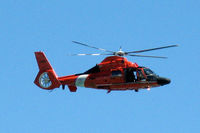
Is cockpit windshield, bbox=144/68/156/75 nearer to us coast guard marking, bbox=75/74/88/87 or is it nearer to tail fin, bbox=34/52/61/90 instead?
us coast guard marking, bbox=75/74/88/87

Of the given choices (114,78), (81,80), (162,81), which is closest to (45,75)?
(81,80)

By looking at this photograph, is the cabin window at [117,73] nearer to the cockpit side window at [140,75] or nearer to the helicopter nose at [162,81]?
the cockpit side window at [140,75]

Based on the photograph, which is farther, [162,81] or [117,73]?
[117,73]

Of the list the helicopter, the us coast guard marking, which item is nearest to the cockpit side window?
the helicopter

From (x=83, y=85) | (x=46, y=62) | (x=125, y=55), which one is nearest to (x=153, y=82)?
(x=125, y=55)

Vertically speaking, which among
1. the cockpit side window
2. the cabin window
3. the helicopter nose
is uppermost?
the cabin window

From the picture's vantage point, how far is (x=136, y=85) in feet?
165

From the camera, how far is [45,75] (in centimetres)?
5519

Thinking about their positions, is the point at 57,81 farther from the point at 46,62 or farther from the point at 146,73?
the point at 146,73

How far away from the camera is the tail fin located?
2128 inches

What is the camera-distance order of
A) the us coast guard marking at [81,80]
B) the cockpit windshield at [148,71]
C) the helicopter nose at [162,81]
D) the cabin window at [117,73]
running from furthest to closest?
the us coast guard marking at [81,80], the cabin window at [117,73], the cockpit windshield at [148,71], the helicopter nose at [162,81]

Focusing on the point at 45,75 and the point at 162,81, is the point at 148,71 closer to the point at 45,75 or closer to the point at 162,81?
the point at 162,81

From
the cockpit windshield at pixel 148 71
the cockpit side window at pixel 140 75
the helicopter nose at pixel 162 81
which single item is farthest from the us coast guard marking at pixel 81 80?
the helicopter nose at pixel 162 81

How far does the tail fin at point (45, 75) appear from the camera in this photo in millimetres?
54047
